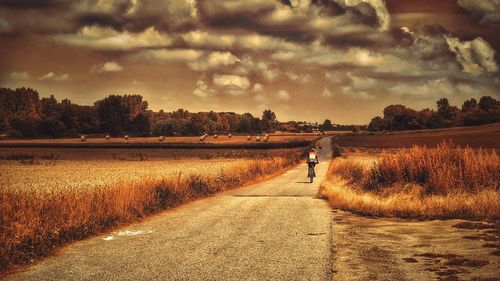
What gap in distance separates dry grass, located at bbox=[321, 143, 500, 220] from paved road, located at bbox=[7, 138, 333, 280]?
8.40 ft

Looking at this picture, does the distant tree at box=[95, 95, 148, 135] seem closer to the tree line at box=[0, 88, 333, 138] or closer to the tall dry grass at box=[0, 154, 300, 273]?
the tree line at box=[0, 88, 333, 138]

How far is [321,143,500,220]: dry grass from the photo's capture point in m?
15.3

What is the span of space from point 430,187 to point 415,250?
9.43 meters

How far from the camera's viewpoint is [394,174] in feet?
71.9

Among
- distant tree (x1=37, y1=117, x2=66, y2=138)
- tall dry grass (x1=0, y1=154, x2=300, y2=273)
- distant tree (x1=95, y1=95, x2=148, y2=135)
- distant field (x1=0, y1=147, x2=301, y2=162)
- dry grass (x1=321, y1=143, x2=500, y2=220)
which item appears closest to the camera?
tall dry grass (x1=0, y1=154, x2=300, y2=273)

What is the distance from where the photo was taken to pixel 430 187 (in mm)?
19172

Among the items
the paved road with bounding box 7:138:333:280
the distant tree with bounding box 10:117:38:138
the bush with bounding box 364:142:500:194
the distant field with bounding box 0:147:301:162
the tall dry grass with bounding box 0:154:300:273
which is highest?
the distant tree with bounding box 10:117:38:138

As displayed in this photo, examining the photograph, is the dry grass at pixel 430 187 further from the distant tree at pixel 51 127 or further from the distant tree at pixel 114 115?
the distant tree at pixel 114 115

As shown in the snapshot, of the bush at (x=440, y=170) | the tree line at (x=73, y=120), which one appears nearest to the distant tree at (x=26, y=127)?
the tree line at (x=73, y=120)

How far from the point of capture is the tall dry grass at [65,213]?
10195 millimetres

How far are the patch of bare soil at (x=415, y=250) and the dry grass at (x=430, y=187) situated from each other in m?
1.34

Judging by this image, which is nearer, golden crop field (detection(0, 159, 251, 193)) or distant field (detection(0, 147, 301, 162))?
golden crop field (detection(0, 159, 251, 193))

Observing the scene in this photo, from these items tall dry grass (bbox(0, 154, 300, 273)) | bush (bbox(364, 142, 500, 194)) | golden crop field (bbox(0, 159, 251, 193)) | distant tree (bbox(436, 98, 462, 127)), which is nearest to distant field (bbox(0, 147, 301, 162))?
golden crop field (bbox(0, 159, 251, 193))

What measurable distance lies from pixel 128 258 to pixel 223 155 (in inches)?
2372
